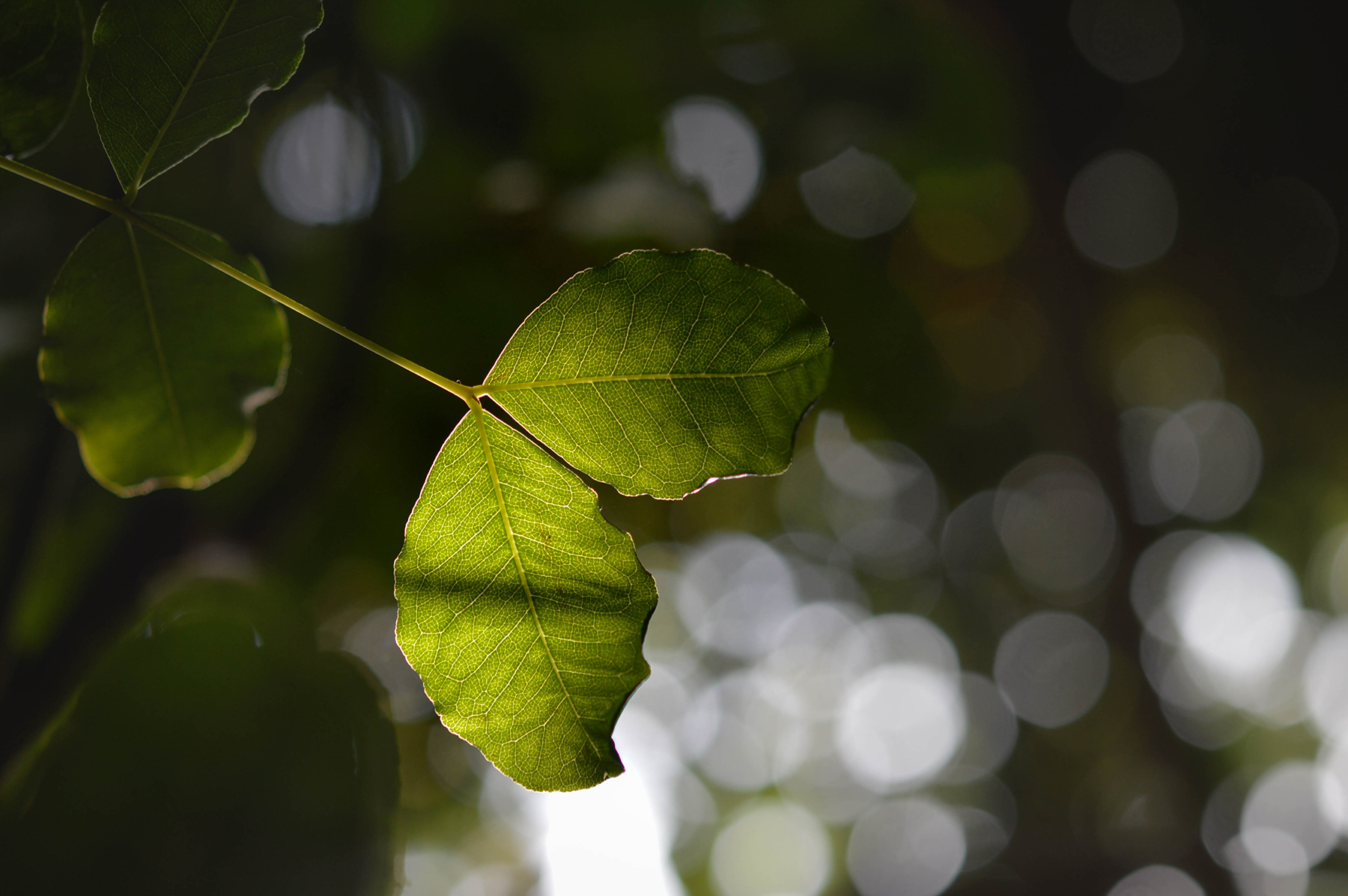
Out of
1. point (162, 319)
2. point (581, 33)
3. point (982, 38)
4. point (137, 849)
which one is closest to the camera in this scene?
point (162, 319)

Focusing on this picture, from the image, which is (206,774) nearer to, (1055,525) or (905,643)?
(1055,525)

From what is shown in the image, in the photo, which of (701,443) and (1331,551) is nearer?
(701,443)

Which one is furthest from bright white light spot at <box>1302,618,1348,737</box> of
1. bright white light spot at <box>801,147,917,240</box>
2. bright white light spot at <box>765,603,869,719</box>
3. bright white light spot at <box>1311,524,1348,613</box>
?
bright white light spot at <box>801,147,917,240</box>

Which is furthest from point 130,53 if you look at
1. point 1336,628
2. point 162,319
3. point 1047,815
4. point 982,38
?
point 1336,628

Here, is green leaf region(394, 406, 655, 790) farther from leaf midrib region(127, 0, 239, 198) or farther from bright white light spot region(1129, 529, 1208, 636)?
bright white light spot region(1129, 529, 1208, 636)

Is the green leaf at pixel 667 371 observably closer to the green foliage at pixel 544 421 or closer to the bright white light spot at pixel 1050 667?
the green foliage at pixel 544 421

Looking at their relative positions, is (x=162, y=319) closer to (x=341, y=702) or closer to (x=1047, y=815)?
(x=341, y=702)
